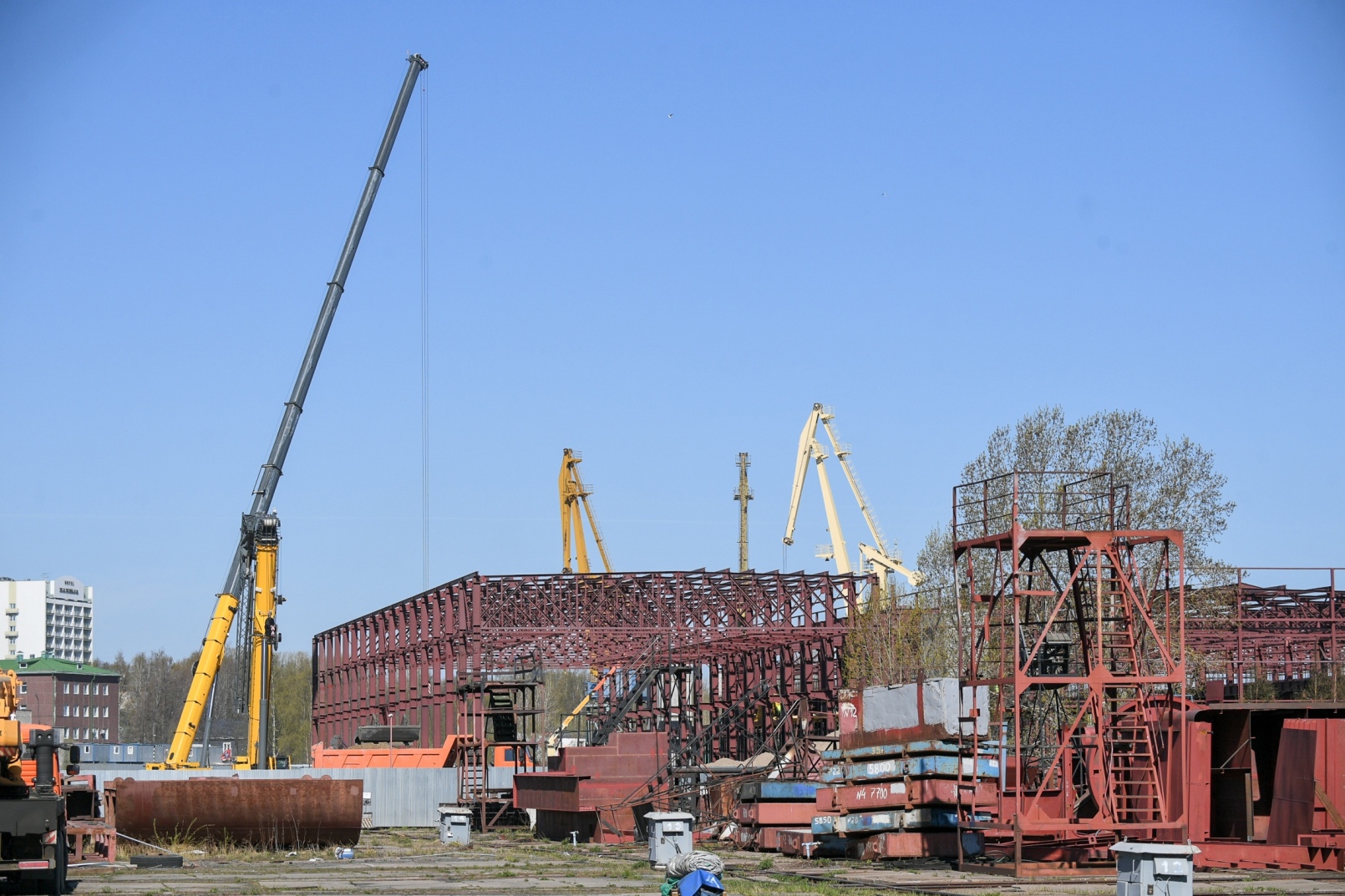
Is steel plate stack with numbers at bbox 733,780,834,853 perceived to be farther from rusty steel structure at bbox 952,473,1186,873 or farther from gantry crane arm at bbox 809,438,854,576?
gantry crane arm at bbox 809,438,854,576

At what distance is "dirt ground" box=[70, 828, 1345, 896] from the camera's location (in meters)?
21.6

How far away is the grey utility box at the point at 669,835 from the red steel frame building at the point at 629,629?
2343 cm

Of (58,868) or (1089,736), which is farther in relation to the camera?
(1089,736)

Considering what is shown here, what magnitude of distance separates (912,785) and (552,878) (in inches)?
272

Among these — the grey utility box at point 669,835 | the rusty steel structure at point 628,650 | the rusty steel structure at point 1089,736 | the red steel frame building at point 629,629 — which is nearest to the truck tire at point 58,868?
the grey utility box at point 669,835

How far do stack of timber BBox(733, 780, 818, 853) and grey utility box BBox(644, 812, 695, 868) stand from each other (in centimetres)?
560

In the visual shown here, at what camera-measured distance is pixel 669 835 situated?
2623cm

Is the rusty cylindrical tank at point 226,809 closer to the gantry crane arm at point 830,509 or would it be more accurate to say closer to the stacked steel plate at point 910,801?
the stacked steel plate at point 910,801

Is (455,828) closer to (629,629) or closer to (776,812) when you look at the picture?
(776,812)

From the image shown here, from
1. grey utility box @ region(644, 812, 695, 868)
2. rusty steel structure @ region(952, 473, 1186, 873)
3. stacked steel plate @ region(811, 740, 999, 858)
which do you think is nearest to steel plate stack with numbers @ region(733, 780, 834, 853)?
stacked steel plate @ region(811, 740, 999, 858)

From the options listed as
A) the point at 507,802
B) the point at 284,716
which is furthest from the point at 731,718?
the point at 284,716

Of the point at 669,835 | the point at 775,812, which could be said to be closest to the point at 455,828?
the point at 775,812

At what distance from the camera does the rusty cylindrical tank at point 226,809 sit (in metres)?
29.5

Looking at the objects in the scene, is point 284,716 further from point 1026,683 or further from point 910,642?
point 1026,683
